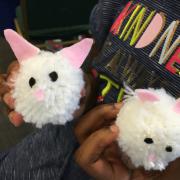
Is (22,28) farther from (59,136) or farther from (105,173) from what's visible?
(105,173)

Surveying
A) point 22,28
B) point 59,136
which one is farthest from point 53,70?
point 22,28

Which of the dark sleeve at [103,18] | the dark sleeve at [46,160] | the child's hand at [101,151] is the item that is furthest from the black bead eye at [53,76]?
the dark sleeve at [103,18]

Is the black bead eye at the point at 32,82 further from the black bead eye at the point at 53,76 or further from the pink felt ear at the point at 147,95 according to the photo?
the pink felt ear at the point at 147,95

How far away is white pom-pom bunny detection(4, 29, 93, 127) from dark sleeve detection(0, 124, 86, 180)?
0.57 feet

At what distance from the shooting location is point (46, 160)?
27.6 inches

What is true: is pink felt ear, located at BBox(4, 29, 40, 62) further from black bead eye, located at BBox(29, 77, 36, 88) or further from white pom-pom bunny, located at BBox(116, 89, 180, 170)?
white pom-pom bunny, located at BBox(116, 89, 180, 170)

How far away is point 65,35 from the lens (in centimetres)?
173

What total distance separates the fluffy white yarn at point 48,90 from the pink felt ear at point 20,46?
19mm

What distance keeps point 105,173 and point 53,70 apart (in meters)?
0.19

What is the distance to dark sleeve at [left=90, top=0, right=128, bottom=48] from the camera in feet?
2.52

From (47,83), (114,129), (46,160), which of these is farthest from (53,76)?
(46,160)

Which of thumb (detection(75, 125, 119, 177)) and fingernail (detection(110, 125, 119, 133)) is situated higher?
fingernail (detection(110, 125, 119, 133))

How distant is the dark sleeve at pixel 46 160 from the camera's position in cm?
70

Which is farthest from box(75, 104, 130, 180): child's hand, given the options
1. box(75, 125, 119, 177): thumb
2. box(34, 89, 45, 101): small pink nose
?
box(34, 89, 45, 101): small pink nose
